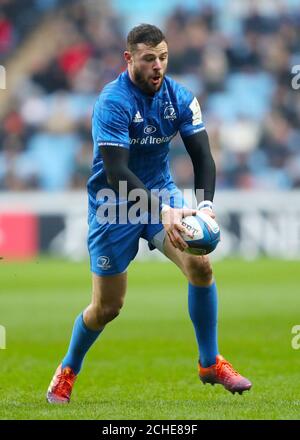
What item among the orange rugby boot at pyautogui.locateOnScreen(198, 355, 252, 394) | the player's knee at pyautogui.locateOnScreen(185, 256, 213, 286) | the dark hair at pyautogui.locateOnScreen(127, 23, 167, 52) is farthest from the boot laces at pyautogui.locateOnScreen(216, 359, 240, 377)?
the dark hair at pyautogui.locateOnScreen(127, 23, 167, 52)

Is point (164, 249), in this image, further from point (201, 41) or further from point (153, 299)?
point (201, 41)

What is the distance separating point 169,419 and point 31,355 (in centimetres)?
325

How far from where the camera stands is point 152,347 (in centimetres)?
826

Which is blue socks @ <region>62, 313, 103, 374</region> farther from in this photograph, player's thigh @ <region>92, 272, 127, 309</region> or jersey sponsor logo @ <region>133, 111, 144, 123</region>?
jersey sponsor logo @ <region>133, 111, 144, 123</region>

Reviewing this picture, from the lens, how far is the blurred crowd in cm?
1892

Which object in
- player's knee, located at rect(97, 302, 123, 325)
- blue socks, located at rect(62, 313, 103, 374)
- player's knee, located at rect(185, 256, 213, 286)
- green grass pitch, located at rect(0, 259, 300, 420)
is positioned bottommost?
green grass pitch, located at rect(0, 259, 300, 420)

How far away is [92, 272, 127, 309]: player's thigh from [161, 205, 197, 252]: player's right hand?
1.80 ft

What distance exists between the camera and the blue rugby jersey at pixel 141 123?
559 cm

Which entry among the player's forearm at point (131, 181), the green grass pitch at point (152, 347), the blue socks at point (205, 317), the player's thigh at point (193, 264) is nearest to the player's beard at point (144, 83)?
the player's forearm at point (131, 181)

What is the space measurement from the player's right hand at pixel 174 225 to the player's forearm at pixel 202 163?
1.19 feet

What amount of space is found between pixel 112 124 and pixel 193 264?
898 millimetres

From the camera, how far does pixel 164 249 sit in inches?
232

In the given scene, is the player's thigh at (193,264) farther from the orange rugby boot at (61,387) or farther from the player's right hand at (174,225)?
the orange rugby boot at (61,387)

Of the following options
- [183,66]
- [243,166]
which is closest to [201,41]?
[183,66]
